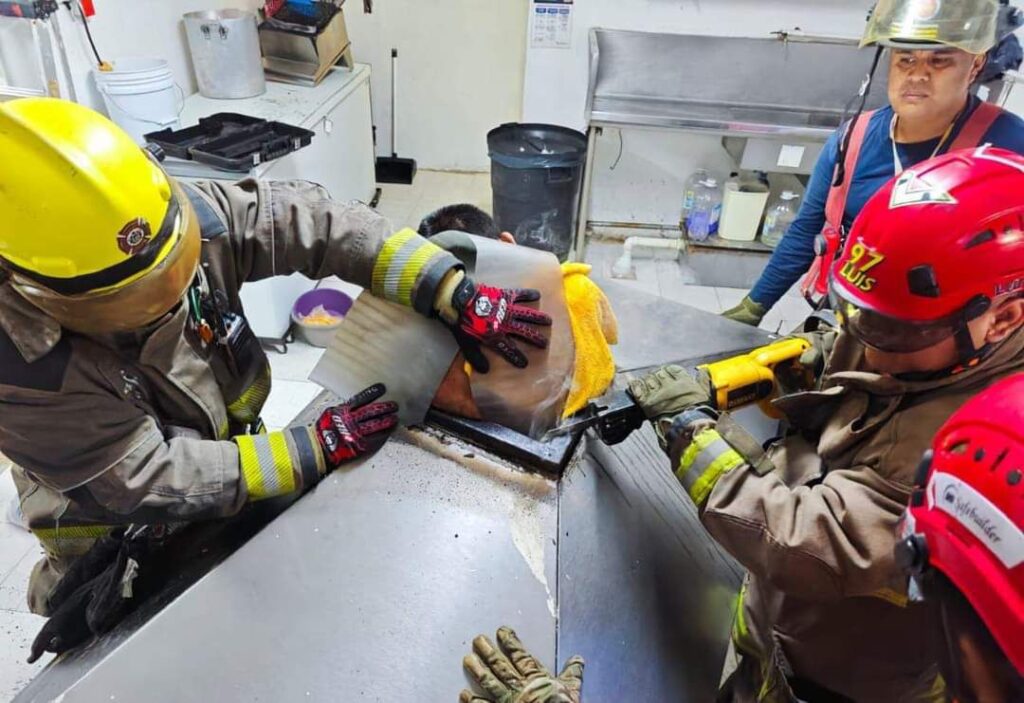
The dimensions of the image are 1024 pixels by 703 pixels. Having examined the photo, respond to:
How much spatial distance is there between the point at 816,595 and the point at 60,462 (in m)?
1.18

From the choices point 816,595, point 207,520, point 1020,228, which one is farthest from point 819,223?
point 207,520

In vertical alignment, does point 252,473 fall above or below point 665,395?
below

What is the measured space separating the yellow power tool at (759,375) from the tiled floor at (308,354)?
131 centimetres

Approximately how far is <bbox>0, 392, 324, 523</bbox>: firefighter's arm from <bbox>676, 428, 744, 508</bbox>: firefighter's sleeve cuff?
0.67 meters

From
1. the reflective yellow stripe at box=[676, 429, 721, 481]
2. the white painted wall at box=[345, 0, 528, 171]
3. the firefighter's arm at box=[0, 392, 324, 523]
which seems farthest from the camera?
the white painted wall at box=[345, 0, 528, 171]

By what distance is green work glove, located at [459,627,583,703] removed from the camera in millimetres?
889

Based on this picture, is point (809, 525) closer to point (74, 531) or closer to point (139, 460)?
point (139, 460)

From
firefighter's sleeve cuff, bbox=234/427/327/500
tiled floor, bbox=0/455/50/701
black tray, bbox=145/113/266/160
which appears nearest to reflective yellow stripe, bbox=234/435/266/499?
firefighter's sleeve cuff, bbox=234/427/327/500

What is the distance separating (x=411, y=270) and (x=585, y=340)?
39 cm

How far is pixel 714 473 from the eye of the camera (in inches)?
42.9

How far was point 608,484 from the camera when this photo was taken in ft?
4.38

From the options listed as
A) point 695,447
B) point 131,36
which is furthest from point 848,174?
point 131,36

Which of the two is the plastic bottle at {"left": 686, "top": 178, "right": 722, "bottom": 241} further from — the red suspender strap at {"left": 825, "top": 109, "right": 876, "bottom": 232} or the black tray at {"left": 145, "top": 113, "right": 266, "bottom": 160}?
the black tray at {"left": 145, "top": 113, "right": 266, "bottom": 160}

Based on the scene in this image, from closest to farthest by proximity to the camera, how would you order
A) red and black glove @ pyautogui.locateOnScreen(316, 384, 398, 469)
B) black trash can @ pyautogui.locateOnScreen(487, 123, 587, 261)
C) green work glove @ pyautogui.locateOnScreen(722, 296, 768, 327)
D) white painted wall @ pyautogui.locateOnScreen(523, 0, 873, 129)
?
red and black glove @ pyautogui.locateOnScreen(316, 384, 398, 469), green work glove @ pyautogui.locateOnScreen(722, 296, 768, 327), white painted wall @ pyautogui.locateOnScreen(523, 0, 873, 129), black trash can @ pyautogui.locateOnScreen(487, 123, 587, 261)
